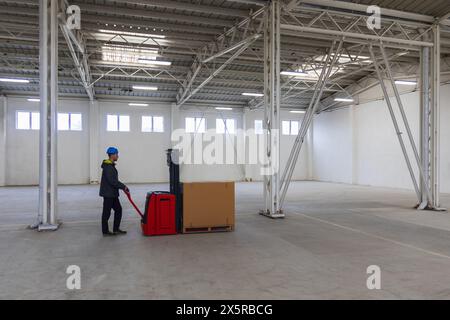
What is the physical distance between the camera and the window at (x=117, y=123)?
23203 millimetres

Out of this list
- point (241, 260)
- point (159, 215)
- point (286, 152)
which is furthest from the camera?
point (286, 152)

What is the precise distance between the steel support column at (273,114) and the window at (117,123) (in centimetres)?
1553

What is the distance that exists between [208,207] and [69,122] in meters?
17.9

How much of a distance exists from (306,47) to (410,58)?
19.1 ft

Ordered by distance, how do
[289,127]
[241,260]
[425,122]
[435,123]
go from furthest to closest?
[289,127] → [425,122] → [435,123] → [241,260]

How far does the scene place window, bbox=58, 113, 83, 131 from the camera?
22.4 metres

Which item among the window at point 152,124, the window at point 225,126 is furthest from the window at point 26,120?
the window at point 225,126

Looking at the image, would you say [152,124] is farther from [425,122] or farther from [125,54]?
[425,122]

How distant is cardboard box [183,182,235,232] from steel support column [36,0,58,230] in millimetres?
2980

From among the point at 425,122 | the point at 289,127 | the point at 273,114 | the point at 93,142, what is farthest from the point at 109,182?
the point at 289,127

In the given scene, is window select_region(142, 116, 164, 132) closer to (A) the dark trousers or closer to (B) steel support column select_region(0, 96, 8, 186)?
(B) steel support column select_region(0, 96, 8, 186)

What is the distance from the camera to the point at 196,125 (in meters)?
24.7

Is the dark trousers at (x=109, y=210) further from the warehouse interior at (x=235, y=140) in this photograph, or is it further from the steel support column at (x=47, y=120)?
the steel support column at (x=47, y=120)

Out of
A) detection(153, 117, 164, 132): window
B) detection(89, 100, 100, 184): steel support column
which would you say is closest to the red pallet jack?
detection(89, 100, 100, 184): steel support column
